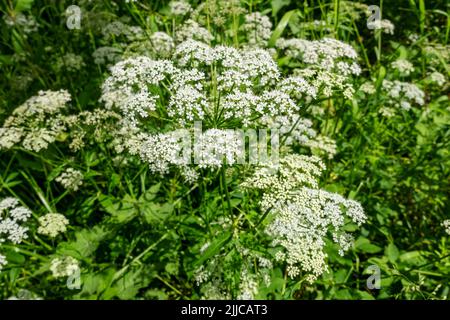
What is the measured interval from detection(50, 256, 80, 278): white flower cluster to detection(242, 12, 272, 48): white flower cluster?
144 inches

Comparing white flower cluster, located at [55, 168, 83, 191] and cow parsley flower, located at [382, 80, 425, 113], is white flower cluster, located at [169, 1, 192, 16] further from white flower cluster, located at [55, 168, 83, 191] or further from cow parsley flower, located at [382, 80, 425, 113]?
cow parsley flower, located at [382, 80, 425, 113]

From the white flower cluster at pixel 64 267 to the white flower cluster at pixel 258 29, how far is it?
367cm

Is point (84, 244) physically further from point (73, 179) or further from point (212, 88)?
point (212, 88)

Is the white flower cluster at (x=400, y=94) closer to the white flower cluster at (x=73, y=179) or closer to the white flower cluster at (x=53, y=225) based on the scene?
the white flower cluster at (x=73, y=179)

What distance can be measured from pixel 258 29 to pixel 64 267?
160 inches

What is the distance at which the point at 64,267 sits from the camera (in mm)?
4078

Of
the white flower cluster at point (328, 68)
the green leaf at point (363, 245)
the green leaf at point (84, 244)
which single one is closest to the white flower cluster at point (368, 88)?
the white flower cluster at point (328, 68)

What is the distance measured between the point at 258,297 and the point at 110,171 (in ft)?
7.90

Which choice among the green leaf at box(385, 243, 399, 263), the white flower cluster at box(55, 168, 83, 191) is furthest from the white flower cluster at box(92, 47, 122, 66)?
the green leaf at box(385, 243, 399, 263)

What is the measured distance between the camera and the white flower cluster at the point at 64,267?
4000 millimetres

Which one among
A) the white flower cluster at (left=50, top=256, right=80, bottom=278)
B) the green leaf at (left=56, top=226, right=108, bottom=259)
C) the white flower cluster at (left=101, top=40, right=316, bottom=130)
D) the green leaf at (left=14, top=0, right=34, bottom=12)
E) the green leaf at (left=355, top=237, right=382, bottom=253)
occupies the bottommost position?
the green leaf at (left=355, top=237, right=382, bottom=253)

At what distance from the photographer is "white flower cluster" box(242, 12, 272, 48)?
17.9 feet

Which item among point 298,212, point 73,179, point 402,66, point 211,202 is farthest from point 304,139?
point 73,179
